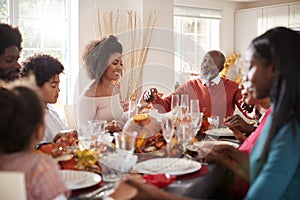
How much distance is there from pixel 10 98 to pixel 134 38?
328 centimetres

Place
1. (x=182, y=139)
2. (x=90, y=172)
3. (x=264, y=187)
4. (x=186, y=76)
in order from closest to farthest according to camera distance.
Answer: (x=264, y=187) < (x=90, y=172) < (x=182, y=139) < (x=186, y=76)

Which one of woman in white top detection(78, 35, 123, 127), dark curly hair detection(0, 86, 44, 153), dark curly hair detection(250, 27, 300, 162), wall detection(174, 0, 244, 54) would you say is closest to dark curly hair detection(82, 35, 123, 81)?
woman in white top detection(78, 35, 123, 127)

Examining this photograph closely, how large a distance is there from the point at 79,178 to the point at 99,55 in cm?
147

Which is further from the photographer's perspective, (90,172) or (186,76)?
(186,76)

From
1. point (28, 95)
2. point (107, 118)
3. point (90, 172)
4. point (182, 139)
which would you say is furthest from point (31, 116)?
point (107, 118)

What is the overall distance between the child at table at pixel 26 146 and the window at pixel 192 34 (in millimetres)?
4175

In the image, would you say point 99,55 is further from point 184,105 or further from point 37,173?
point 37,173

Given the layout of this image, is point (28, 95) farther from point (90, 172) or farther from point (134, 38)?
point (134, 38)

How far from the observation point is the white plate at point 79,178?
124 cm

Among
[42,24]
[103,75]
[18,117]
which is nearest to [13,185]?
[18,117]

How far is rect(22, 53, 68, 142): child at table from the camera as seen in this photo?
6.75ft

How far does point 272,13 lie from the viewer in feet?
18.0

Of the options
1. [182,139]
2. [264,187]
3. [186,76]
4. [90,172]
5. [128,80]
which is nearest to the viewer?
[264,187]

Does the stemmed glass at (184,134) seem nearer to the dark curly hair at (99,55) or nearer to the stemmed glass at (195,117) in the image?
the stemmed glass at (195,117)
